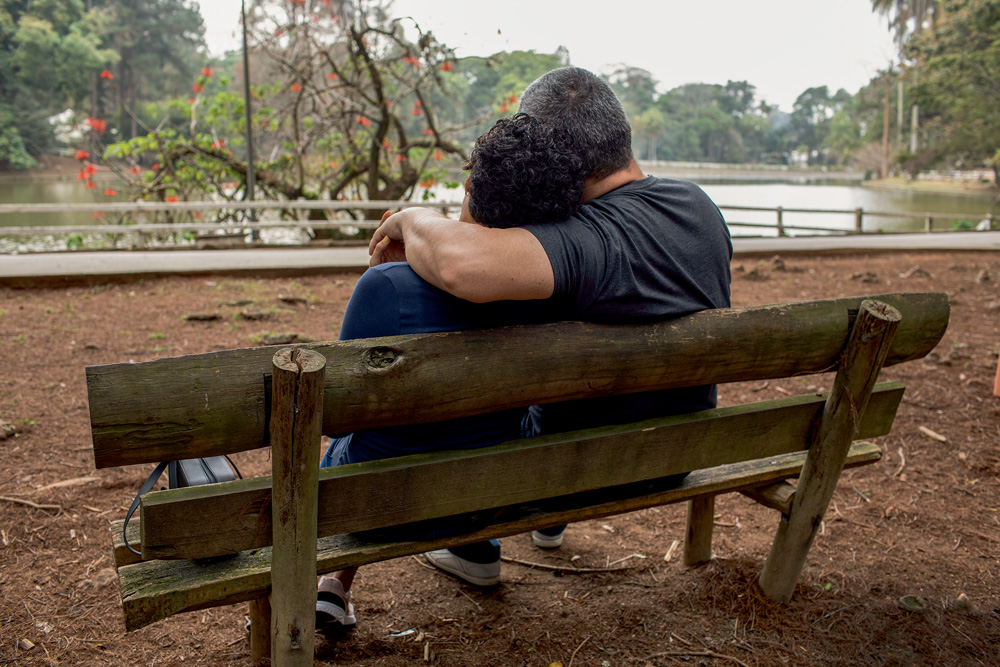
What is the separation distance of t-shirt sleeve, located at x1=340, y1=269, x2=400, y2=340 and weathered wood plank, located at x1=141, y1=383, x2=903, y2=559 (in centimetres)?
27

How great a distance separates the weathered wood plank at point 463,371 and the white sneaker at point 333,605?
0.79 m

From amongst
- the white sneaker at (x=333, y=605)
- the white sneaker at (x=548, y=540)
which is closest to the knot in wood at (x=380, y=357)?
the white sneaker at (x=333, y=605)

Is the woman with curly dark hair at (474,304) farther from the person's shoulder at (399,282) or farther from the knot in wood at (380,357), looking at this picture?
the knot in wood at (380,357)

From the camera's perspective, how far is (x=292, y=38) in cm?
1087

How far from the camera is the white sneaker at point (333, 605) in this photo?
1.86 m

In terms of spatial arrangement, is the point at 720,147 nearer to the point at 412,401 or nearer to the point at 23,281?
the point at 23,281

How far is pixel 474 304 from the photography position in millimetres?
1505

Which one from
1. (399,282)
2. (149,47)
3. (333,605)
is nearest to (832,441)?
(399,282)

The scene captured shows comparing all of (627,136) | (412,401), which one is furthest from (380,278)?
(627,136)

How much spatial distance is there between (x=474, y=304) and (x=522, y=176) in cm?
28

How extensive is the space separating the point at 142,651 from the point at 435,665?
758mm

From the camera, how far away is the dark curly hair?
1.40m

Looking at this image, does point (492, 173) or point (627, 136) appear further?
point (627, 136)

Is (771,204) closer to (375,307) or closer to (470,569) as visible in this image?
(470,569)
